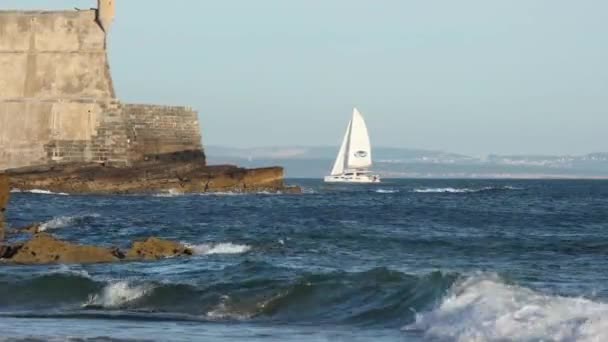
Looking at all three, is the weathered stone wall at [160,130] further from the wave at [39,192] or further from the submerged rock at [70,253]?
the submerged rock at [70,253]

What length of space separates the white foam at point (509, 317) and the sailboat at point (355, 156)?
81416 mm

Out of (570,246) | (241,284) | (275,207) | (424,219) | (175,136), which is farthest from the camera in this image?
(175,136)

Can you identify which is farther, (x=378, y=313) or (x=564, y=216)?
(x=564, y=216)

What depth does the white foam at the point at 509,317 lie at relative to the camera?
11539 millimetres

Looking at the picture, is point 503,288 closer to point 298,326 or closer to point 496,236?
point 298,326

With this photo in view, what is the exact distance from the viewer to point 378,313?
46.2ft

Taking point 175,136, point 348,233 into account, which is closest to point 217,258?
point 348,233

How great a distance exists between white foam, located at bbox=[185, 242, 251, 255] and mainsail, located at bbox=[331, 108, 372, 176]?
72.9m

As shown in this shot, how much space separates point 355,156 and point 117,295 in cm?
8238

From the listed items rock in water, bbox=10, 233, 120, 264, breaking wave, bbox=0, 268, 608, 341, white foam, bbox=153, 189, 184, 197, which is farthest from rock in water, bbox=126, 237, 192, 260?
white foam, bbox=153, 189, 184, 197

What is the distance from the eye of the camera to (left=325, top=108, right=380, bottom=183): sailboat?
95500 mm

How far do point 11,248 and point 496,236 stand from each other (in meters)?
10.4

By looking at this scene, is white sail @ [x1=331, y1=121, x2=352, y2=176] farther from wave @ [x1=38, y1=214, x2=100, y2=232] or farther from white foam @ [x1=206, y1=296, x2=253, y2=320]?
white foam @ [x1=206, y1=296, x2=253, y2=320]

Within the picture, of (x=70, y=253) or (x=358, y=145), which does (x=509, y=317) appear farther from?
(x=358, y=145)
